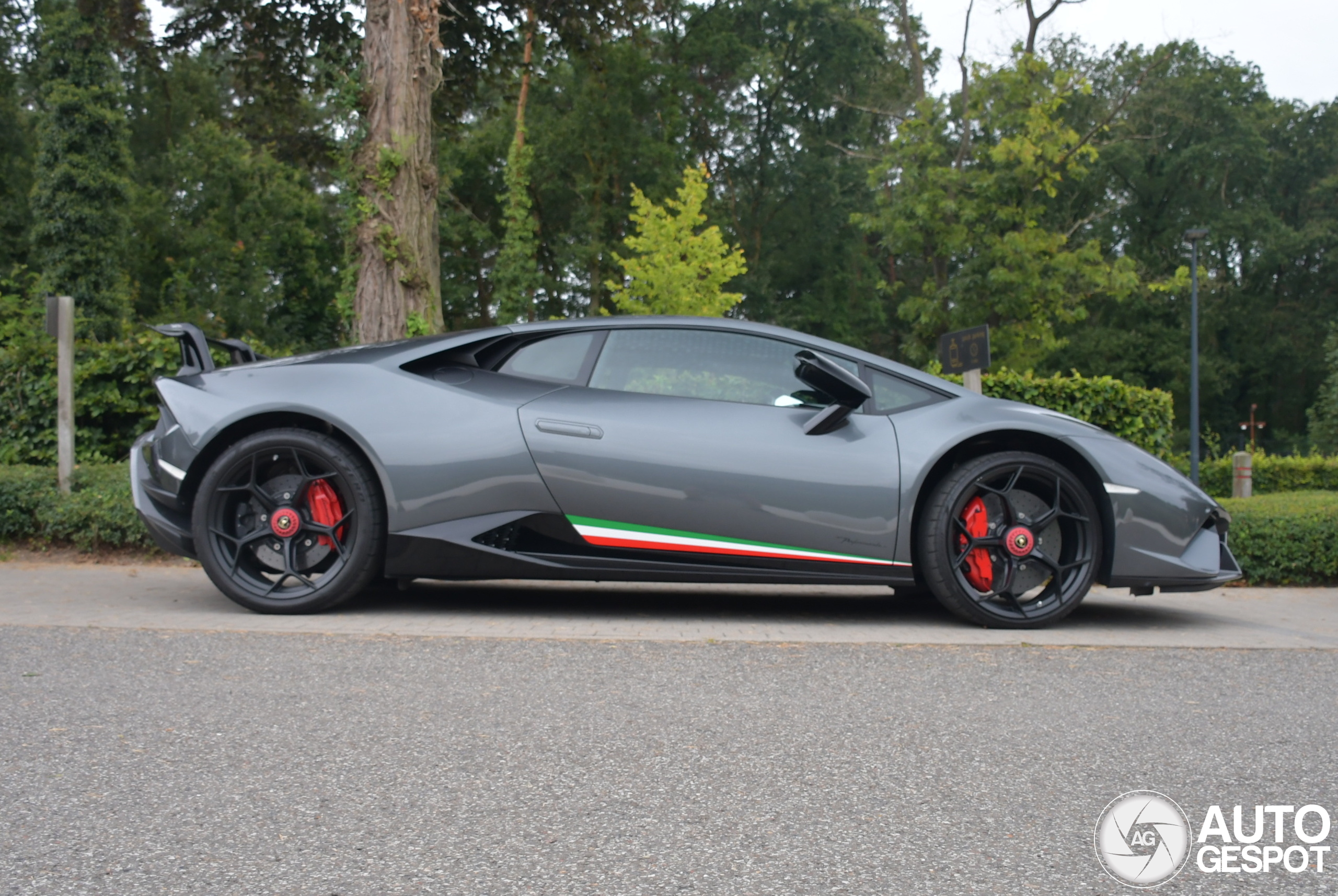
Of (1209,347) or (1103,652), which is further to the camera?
(1209,347)

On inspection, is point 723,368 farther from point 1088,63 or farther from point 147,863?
point 1088,63

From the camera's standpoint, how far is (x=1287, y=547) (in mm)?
6801

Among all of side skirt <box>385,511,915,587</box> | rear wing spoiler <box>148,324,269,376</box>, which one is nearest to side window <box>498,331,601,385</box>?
side skirt <box>385,511,915,587</box>

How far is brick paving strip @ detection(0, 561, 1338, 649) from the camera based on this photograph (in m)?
4.70

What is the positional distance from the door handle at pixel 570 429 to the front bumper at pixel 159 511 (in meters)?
1.64

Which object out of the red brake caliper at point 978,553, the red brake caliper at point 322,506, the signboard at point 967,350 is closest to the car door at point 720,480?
the red brake caliper at point 978,553

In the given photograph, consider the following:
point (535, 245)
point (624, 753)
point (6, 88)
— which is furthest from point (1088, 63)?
point (624, 753)

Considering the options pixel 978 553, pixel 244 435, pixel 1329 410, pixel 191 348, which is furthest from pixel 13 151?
pixel 1329 410

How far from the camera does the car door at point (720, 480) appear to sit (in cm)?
477

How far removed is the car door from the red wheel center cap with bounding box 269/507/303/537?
1073 mm

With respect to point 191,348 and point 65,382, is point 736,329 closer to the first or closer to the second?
point 191,348

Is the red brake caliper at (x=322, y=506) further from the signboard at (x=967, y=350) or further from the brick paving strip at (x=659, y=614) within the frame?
the signboard at (x=967, y=350)

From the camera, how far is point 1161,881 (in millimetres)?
2207

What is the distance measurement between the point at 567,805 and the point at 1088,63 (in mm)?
40396
